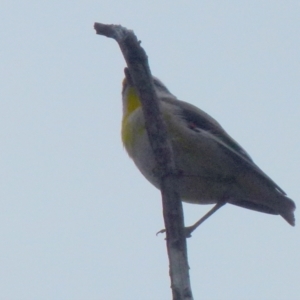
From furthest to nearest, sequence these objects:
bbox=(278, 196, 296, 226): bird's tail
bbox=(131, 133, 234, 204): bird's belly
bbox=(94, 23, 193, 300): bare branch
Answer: bbox=(278, 196, 296, 226): bird's tail, bbox=(131, 133, 234, 204): bird's belly, bbox=(94, 23, 193, 300): bare branch

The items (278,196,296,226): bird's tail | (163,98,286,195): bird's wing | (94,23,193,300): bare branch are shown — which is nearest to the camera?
(94,23,193,300): bare branch

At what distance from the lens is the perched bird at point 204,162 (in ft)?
21.8

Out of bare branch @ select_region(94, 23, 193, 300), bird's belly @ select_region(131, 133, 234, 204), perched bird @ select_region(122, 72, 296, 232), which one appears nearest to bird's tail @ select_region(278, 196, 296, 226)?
perched bird @ select_region(122, 72, 296, 232)

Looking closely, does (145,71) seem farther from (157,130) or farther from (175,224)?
(175,224)

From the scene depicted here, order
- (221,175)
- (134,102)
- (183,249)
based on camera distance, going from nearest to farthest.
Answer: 1. (183,249)
2. (221,175)
3. (134,102)

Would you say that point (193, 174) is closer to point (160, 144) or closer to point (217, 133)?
point (217, 133)

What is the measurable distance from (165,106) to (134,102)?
0.40 meters

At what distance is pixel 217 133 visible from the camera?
23.5 feet

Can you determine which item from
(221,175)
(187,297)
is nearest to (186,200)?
(221,175)

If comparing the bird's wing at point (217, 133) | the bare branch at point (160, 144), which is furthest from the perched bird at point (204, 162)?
the bare branch at point (160, 144)

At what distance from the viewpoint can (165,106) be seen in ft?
23.3

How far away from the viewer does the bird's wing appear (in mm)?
6887

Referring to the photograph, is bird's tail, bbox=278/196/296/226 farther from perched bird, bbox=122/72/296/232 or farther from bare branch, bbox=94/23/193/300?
bare branch, bbox=94/23/193/300

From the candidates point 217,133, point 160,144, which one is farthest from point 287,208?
point 160,144
